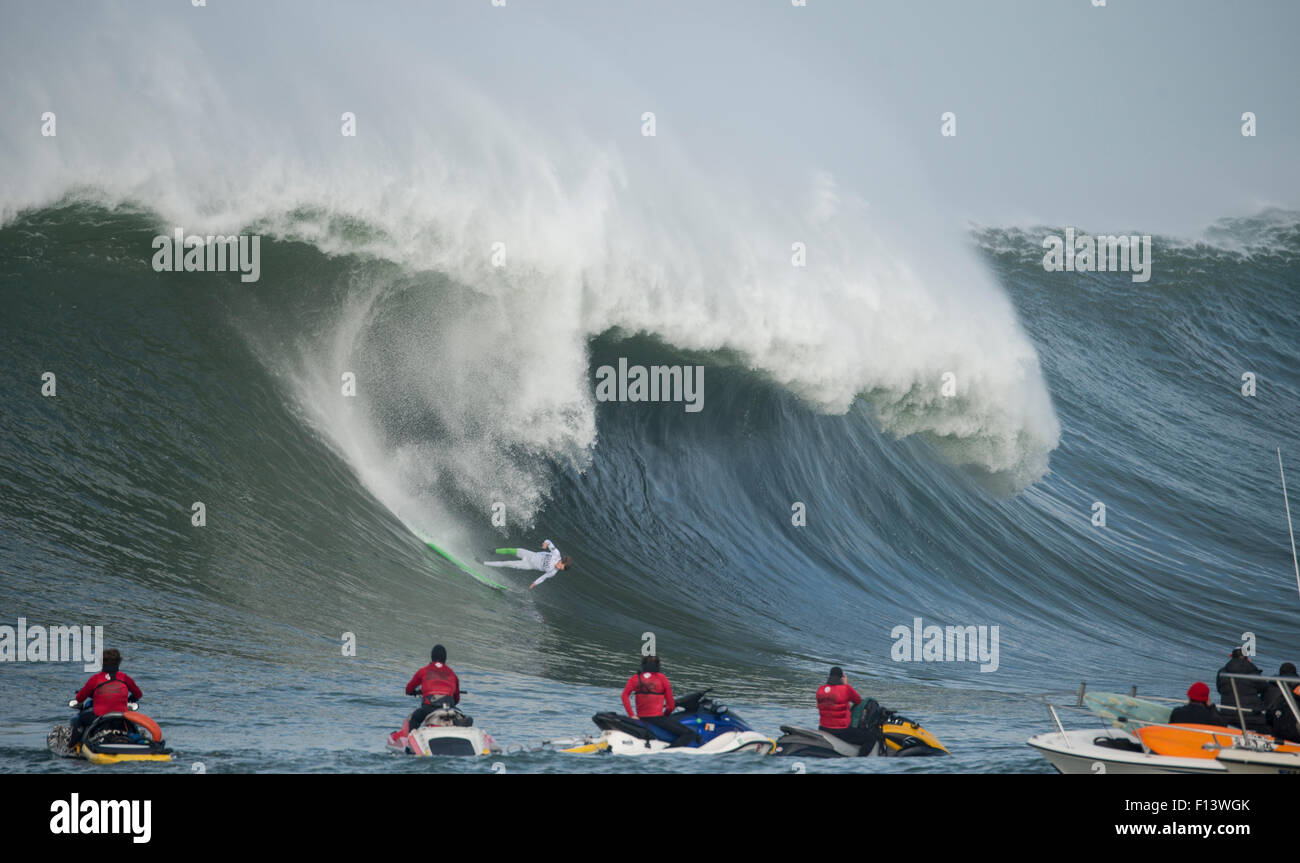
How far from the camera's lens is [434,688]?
8031 mm

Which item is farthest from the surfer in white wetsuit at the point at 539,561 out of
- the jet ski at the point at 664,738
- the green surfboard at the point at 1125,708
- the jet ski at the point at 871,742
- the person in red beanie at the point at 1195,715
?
the person in red beanie at the point at 1195,715

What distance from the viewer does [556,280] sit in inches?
605

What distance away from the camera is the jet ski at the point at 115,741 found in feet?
22.9

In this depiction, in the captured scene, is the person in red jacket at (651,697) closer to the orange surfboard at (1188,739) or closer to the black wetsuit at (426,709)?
the black wetsuit at (426,709)

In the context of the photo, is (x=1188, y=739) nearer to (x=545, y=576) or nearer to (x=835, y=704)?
(x=835, y=704)

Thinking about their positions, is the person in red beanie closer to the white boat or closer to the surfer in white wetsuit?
the white boat

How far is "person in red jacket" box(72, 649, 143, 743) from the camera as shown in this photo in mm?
7164

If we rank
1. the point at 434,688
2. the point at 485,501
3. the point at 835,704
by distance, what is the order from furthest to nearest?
1. the point at 485,501
2. the point at 835,704
3. the point at 434,688

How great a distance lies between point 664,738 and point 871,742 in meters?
1.51

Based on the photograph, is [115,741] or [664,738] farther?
[664,738]

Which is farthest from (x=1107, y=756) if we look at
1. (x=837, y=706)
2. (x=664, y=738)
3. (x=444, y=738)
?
(x=444, y=738)

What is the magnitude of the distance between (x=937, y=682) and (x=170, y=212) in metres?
10.8

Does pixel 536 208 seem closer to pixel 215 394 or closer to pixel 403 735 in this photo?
pixel 215 394
